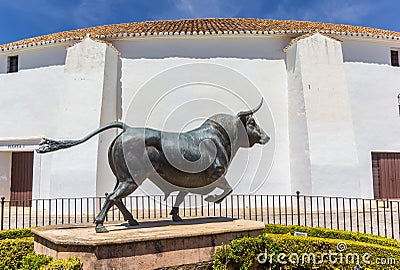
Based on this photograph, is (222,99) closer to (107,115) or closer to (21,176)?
(107,115)

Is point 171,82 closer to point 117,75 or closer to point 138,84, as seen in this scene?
point 138,84

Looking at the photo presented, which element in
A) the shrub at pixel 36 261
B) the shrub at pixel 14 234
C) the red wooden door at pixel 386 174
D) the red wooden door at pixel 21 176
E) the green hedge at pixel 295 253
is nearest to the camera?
the shrub at pixel 36 261

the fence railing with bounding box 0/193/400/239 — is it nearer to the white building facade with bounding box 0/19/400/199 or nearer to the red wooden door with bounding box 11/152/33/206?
the white building facade with bounding box 0/19/400/199

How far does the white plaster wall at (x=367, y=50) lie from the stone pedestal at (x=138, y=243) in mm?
10795

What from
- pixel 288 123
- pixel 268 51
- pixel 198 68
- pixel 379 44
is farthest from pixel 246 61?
pixel 379 44

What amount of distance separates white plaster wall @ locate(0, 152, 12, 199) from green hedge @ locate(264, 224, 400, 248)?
38.0ft

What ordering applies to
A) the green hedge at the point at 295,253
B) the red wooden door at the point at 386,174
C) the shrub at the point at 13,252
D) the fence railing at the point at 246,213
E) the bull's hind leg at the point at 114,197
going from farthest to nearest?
1. the red wooden door at the point at 386,174
2. the fence railing at the point at 246,213
3. the shrub at the point at 13,252
4. the green hedge at the point at 295,253
5. the bull's hind leg at the point at 114,197

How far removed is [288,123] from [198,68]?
155 inches

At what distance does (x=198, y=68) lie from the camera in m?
12.9

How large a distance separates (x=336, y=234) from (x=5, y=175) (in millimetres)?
12904

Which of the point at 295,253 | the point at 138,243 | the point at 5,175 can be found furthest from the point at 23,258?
the point at 5,175

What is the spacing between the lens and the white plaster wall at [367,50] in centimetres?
1327

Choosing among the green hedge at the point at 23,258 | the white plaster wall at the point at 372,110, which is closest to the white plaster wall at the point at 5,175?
the green hedge at the point at 23,258

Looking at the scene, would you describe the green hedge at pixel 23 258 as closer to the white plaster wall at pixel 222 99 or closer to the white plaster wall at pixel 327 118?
the white plaster wall at pixel 222 99
